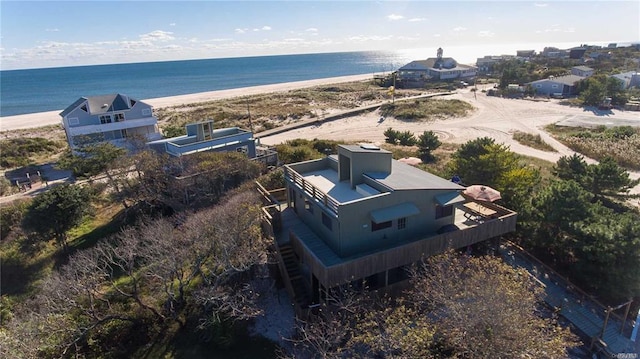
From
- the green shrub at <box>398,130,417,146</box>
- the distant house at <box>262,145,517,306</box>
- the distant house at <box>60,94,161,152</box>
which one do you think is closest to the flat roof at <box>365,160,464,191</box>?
the distant house at <box>262,145,517,306</box>

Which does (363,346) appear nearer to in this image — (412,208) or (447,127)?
(412,208)

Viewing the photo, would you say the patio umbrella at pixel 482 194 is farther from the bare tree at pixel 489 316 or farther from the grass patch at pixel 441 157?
the grass patch at pixel 441 157

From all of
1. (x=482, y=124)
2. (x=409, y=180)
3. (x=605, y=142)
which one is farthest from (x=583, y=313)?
(x=482, y=124)

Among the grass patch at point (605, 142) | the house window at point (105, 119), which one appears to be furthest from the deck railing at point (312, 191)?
the grass patch at point (605, 142)

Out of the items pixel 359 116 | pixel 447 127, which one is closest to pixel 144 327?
pixel 447 127

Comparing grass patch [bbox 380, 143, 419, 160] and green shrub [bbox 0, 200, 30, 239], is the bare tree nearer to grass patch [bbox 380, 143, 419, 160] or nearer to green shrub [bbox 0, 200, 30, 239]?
grass patch [bbox 380, 143, 419, 160]

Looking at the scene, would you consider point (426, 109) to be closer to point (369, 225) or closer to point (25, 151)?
point (369, 225)

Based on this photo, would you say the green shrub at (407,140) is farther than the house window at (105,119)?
Yes
